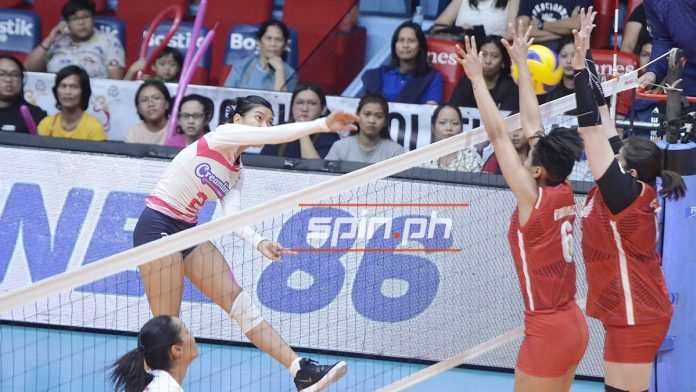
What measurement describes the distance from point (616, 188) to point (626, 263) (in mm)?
447

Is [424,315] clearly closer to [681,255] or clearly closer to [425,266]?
[425,266]

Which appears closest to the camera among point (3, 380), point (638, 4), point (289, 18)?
point (3, 380)

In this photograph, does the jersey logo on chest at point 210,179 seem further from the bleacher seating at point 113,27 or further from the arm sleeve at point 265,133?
the bleacher seating at point 113,27

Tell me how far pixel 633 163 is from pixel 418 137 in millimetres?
3557

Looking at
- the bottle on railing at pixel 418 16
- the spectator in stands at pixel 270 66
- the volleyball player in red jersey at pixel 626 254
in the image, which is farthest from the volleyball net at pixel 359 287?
the bottle on railing at pixel 418 16

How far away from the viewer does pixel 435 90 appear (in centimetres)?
1037

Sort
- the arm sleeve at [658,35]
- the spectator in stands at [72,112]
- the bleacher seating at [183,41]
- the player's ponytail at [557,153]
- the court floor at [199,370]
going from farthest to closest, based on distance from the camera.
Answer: the bleacher seating at [183,41] < the spectator in stands at [72,112] < the court floor at [199,370] < the arm sleeve at [658,35] < the player's ponytail at [557,153]

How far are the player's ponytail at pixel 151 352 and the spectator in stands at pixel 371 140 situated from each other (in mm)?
3835

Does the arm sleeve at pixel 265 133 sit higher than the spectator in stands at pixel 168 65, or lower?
lower

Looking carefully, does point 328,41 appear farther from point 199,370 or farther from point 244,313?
point 244,313

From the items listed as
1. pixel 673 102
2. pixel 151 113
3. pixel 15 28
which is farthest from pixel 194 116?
pixel 673 102

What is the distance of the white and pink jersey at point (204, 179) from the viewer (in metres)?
6.76

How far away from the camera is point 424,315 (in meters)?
8.56

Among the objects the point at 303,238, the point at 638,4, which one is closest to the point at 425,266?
the point at 303,238
